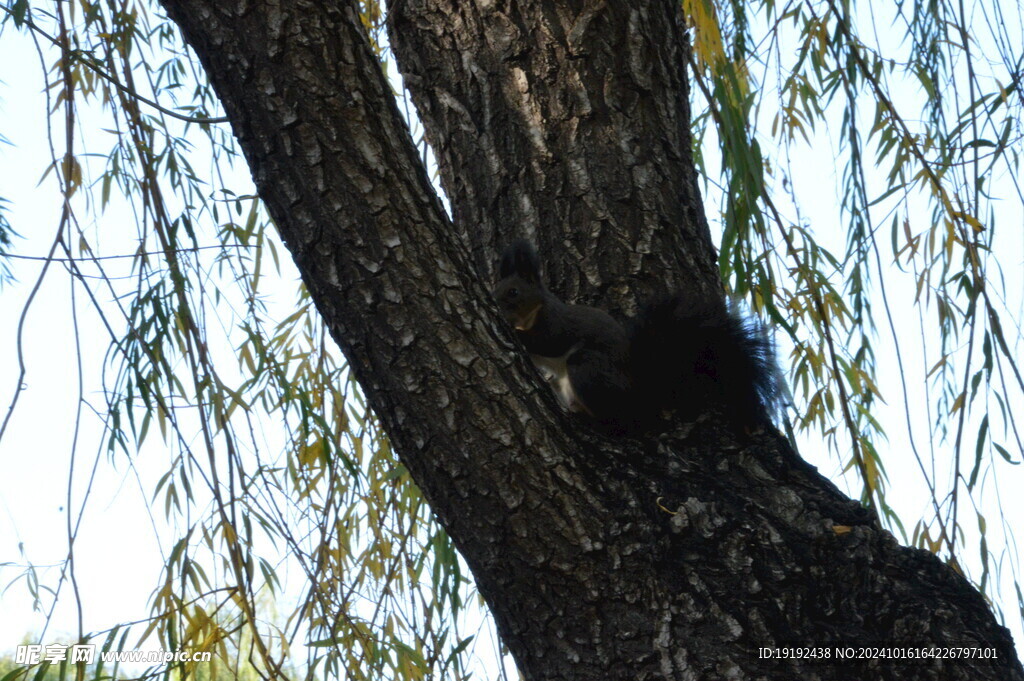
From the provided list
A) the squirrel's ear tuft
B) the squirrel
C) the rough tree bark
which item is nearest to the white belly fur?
the squirrel

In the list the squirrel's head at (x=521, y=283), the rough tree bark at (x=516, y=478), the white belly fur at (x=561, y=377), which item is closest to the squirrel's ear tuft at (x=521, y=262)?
the squirrel's head at (x=521, y=283)

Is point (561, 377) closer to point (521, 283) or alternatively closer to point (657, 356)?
point (521, 283)

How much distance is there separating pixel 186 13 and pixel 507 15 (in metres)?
0.78

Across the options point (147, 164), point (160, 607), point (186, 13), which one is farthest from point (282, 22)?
point (160, 607)

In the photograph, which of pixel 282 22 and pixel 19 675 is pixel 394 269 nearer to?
pixel 282 22

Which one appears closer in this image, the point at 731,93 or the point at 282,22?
the point at 282,22

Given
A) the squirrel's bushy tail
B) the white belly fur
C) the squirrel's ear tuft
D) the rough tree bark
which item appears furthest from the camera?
the white belly fur

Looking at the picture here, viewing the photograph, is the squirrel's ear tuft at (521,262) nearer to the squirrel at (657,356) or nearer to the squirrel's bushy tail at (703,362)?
the squirrel at (657,356)

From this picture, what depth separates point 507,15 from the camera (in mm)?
2055

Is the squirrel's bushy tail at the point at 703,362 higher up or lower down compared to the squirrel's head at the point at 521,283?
lower down

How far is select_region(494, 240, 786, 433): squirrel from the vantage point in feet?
5.88

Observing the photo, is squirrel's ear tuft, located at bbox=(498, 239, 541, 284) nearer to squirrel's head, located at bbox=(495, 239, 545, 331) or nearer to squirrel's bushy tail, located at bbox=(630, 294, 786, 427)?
squirrel's head, located at bbox=(495, 239, 545, 331)

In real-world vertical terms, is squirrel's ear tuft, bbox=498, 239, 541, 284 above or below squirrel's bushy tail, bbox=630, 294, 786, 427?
above

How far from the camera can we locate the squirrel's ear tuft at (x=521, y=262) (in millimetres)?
2055
